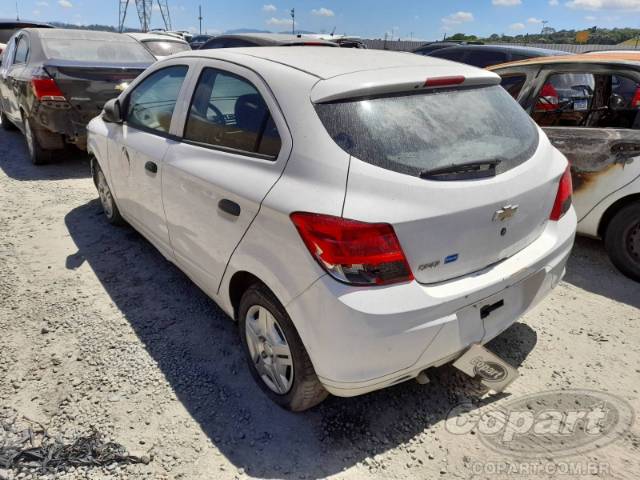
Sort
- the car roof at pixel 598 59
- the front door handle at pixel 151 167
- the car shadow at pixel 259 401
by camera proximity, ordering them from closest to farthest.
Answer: the car shadow at pixel 259 401 < the front door handle at pixel 151 167 < the car roof at pixel 598 59

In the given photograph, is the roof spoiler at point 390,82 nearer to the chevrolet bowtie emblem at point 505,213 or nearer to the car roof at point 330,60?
the car roof at point 330,60

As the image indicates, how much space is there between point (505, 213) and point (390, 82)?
78 cm

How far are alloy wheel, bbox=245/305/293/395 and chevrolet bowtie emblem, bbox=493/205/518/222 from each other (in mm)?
1108

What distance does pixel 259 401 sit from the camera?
8.13 feet

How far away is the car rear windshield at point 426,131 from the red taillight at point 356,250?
0.31 m

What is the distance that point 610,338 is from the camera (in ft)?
9.89

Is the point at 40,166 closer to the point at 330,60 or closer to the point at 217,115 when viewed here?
the point at 217,115

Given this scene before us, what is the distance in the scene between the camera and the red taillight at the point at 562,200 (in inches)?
99.5

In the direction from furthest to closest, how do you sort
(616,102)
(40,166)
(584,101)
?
(40,166) → (584,101) → (616,102)

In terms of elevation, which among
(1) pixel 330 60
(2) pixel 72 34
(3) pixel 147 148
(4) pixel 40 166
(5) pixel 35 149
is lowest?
(4) pixel 40 166

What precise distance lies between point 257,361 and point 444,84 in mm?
1719

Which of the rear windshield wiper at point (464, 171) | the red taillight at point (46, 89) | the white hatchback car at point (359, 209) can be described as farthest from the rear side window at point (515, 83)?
the red taillight at point (46, 89)

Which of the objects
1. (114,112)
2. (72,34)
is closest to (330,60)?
(114,112)

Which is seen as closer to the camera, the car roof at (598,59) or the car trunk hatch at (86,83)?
the car roof at (598,59)
